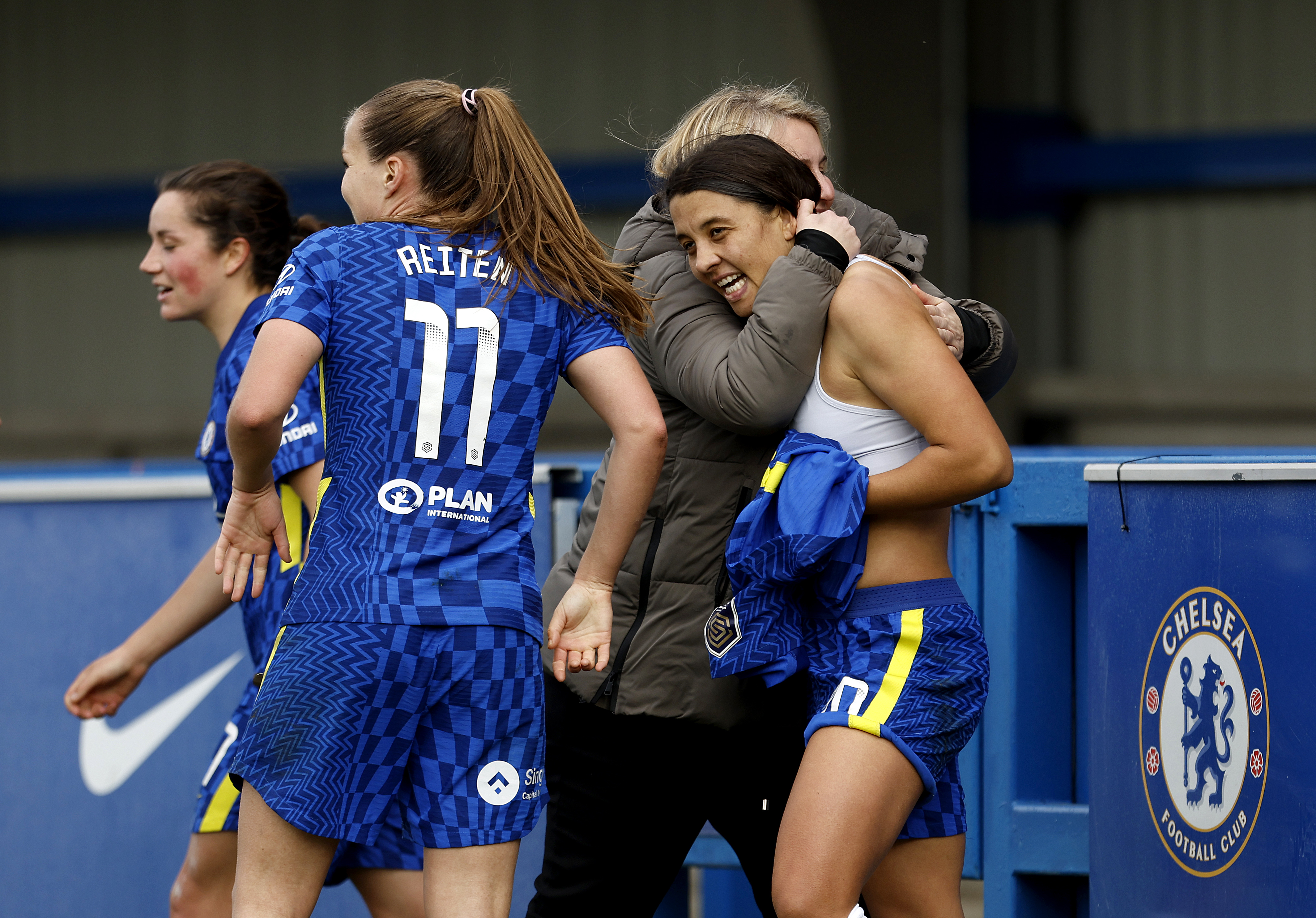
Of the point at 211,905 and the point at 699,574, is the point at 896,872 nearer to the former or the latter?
the point at 699,574

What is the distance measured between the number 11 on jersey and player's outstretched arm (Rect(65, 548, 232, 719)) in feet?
3.48

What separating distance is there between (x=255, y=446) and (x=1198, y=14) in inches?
467

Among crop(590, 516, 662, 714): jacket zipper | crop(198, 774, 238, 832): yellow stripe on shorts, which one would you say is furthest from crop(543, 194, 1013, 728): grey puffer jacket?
crop(198, 774, 238, 832): yellow stripe on shorts

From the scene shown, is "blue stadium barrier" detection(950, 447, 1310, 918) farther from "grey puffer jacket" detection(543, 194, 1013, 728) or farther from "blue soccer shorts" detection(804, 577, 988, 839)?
"blue soccer shorts" detection(804, 577, 988, 839)

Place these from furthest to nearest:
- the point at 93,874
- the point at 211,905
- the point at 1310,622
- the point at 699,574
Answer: the point at 93,874, the point at 211,905, the point at 699,574, the point at 1310,622

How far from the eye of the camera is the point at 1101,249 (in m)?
12.1

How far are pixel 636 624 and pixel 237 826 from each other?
1.03m

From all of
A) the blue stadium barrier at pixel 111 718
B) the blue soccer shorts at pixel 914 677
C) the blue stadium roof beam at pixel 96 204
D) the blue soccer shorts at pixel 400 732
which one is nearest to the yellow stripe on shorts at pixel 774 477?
the blue soccer shorts at pixel 914 677

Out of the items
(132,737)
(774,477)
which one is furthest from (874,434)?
(132,737)

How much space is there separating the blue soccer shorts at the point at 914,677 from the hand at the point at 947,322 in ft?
1.28

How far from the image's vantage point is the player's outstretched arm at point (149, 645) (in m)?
2.78

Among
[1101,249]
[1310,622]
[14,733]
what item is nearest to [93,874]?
[14,733]

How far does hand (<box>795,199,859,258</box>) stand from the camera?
2170 mm

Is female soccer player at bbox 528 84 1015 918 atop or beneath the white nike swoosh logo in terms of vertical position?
atop
